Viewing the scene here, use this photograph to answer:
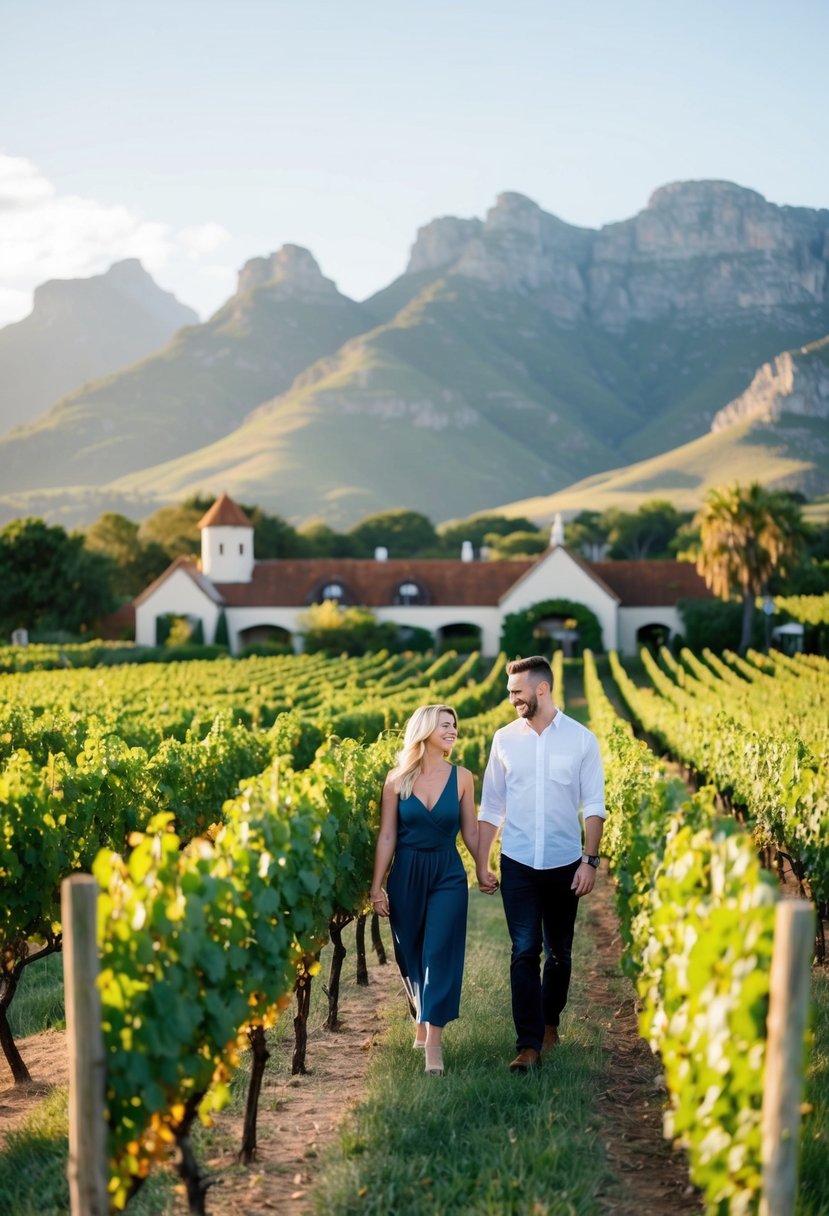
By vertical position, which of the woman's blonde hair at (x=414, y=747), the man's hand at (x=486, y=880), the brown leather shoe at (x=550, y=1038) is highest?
the woman's blonde hair at (x=414, y=747)

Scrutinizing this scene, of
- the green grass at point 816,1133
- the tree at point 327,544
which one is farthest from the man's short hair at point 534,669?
the tree at point 327,544

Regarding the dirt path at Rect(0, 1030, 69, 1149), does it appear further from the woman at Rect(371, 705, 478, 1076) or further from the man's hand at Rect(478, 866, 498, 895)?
the man's hand at Rect(478, 866, 498, 895)

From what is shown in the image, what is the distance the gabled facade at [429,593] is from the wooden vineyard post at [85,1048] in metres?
49.6

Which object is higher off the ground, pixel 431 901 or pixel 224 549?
pixel 224 549

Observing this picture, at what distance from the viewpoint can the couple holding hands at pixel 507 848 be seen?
241 inches

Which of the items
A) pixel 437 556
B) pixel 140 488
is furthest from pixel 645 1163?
pixel 140 488

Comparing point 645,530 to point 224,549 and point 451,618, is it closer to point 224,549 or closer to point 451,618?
point 451,618

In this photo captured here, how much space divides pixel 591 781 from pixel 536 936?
2.92 ft

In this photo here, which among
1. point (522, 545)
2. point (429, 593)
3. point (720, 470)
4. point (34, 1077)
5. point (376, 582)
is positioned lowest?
point (34, 1077)

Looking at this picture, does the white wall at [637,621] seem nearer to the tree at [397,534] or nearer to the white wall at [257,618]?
the white wall at [257,618]

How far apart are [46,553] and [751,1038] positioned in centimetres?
5960

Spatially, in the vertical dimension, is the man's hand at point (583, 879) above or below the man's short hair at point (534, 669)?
below

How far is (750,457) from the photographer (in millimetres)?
141250

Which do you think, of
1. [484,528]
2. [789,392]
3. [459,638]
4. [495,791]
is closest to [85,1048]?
[495,791]
